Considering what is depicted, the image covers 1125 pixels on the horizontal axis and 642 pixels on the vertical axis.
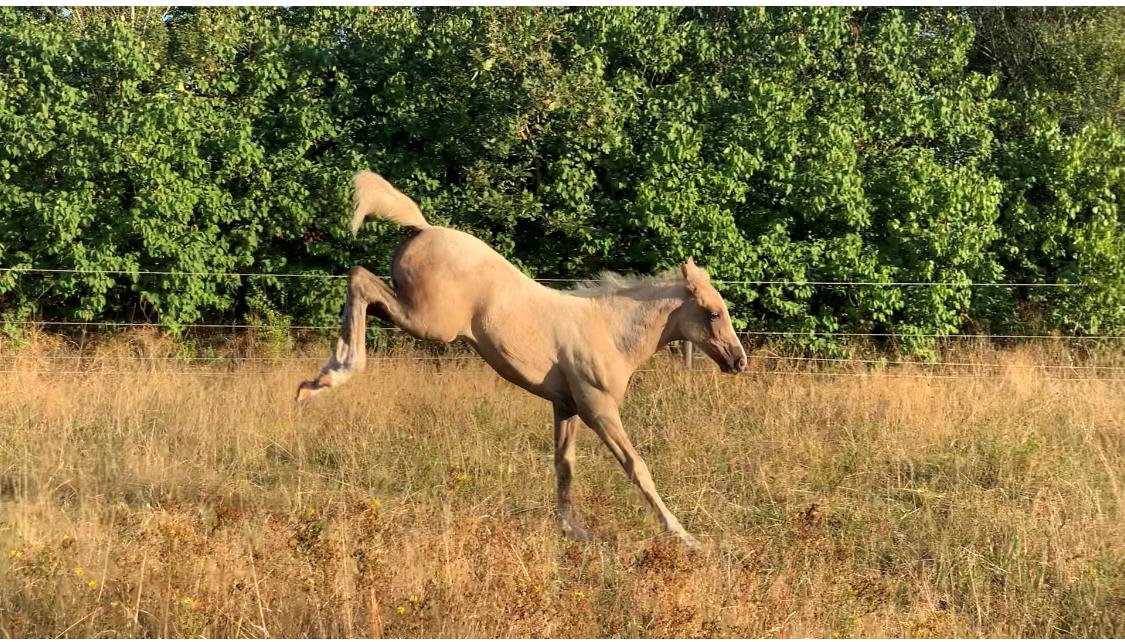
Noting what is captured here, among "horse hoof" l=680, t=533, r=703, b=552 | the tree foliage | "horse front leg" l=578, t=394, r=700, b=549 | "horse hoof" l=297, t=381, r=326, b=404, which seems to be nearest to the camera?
"horse hoof" l=297, t=381, r=326, b=404

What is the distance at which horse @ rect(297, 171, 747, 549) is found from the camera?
5762 millimetres

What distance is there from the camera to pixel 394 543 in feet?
17.9

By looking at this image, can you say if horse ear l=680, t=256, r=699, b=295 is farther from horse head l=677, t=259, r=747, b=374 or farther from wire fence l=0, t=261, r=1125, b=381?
wire fence l=0, t=261, r=1125, b=381

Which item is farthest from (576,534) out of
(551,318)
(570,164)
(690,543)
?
(570,164)

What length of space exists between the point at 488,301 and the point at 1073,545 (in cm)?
375

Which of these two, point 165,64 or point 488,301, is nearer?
point 488,301

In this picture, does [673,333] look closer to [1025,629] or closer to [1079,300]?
[1025,629]

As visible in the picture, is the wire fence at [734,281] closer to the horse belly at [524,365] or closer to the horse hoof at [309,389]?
the horse belly at [524,365]

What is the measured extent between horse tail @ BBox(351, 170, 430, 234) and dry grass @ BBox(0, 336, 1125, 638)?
66.6 inches

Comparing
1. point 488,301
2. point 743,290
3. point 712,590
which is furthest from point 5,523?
point 743,290

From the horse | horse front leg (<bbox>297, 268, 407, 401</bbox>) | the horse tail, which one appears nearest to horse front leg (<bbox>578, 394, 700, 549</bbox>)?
the horse

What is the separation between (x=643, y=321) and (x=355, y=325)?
1954 millimetres

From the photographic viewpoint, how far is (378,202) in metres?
5.91

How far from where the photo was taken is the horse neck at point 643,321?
6.48 meters
